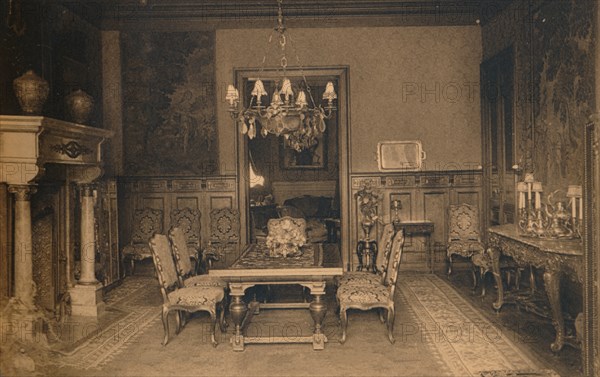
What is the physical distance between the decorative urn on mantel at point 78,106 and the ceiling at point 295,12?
2733 millimetres

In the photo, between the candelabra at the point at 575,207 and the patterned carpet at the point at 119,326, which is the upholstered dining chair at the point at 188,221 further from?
the candelabra at the point at 575,207

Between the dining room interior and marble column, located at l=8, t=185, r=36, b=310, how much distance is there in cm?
1

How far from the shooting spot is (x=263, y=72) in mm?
8414

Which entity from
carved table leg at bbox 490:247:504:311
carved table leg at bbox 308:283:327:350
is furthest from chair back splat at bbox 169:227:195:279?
carved table leg at bbox 490:247:504:311

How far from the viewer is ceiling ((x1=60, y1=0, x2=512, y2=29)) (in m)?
8.15

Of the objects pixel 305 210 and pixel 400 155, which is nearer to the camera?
pixel 400 155

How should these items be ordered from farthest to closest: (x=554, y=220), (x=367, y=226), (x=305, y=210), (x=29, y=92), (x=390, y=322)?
(x=305, y=210), (x=367, y=226), (x=554, y=220), (x=390, y=322), (x=29, y=92)

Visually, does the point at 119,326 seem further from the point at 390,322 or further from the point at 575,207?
the point at 575,207

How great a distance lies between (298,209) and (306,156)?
222 centimetres

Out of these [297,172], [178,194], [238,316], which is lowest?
[238,316]

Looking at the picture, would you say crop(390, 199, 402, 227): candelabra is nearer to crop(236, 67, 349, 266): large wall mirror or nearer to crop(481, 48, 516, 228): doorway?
crop(481, 48, 516, 228): doorway

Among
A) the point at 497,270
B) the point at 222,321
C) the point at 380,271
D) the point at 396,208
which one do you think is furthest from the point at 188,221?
the point at 497,270

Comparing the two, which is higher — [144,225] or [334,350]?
[144,225]

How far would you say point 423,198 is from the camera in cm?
855
